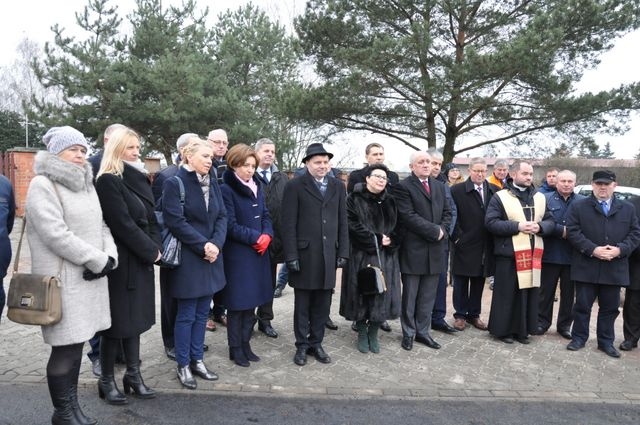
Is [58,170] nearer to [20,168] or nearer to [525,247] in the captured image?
[525,247]

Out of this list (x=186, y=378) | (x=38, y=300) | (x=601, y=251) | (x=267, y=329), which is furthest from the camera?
(x=267, y=329)

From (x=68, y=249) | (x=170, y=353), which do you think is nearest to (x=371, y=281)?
(x=170, y=353)

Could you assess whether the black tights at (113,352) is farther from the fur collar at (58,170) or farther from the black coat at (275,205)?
the black coat at (275,205)

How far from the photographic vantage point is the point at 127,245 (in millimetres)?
3506

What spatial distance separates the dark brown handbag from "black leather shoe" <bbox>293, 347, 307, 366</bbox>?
7.62 feet

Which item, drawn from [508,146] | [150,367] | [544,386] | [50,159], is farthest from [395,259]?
[508,146]

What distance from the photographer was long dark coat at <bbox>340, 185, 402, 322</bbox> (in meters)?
4.94

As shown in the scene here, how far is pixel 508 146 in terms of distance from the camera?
58.1ft

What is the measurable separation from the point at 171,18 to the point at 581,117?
674 inches

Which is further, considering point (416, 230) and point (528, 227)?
point (528, 227)

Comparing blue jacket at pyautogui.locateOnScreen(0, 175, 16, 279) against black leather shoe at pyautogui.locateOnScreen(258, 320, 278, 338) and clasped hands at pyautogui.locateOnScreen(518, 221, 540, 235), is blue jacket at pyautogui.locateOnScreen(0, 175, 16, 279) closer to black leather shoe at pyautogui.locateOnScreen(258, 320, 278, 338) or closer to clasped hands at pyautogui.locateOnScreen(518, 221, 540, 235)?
black leather shoe at pyautogui.locateOnScreen(258, 320, 278, 338)

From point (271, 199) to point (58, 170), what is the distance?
8.51 feet

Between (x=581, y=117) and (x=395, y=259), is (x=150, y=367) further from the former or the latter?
(x=581, y=117)

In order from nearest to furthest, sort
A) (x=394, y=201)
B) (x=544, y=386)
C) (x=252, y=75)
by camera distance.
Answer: (x=544, y=386) < (x=394, y=201) < (x=252, y=75)
